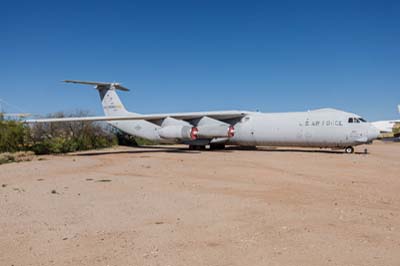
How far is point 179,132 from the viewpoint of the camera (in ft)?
76.5

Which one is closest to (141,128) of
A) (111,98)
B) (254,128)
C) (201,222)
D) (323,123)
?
(111,98)

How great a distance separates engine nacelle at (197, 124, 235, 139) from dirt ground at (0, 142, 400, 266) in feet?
42.3

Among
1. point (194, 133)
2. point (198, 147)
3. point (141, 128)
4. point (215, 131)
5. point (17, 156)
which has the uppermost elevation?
point (141, 128)

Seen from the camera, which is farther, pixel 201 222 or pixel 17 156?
pixel 17 156

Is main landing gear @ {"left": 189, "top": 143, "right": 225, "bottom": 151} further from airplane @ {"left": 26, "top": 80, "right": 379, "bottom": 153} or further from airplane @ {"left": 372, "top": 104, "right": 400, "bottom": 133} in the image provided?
airplane @ {"left": 372, "top": 104, "right": 400, "bottom": 133}

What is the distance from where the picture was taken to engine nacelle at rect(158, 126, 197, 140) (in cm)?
2314

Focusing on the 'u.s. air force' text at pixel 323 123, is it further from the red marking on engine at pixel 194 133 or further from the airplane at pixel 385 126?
the airplane at pixel 385 126

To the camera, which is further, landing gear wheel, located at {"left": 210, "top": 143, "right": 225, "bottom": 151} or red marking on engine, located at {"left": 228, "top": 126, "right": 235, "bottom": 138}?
landing gear wheel, located at {"left": 210, "top": 143, "right": 225, "bottom": 151}

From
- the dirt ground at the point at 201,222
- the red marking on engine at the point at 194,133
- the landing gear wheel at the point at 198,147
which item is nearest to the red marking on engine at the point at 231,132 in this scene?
the red marking on engine at the point at 194,133

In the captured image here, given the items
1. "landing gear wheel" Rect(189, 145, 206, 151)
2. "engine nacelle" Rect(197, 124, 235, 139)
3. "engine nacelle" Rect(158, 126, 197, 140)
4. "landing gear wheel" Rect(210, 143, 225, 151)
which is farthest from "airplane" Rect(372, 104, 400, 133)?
"engine nacelle" Rect(158, 126, 197, 140)

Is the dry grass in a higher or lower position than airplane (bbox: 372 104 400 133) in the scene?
lower

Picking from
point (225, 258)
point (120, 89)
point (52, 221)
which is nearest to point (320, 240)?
point (225, 258)

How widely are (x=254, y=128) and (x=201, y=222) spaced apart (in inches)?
689

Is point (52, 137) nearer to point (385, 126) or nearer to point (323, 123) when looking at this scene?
point (323, 123)
